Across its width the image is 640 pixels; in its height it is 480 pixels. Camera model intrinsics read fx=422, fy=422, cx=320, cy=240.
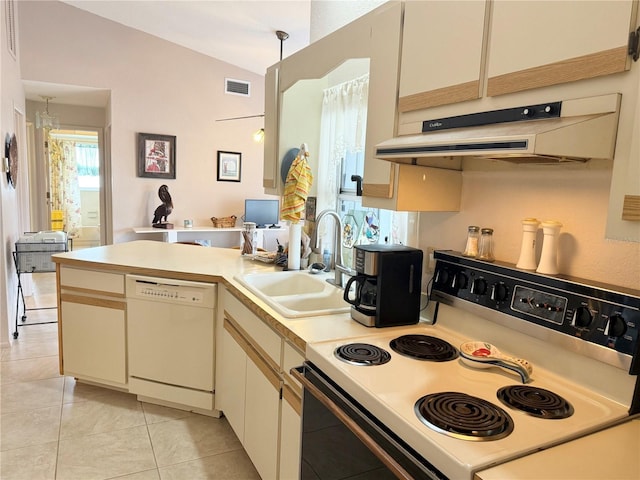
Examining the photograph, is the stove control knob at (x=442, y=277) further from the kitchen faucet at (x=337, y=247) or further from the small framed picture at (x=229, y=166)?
the small framed picture at (x=229, y=166)

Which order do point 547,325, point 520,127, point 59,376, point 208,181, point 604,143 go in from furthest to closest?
1. point 208,181
2. point 59,376
3. point 547,325
4. point 520,127
5. point 604,143

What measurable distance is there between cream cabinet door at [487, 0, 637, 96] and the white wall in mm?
5207

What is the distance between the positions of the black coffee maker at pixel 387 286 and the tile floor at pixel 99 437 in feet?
3.70

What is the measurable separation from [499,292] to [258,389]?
111 cm

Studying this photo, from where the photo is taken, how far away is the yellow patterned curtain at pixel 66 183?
845 cm

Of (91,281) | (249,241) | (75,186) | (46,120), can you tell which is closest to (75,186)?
(75,186)

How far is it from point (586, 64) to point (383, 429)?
3.19 feet

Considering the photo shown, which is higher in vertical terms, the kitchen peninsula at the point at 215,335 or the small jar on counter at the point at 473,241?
the small jar on counter at the point at 473,241

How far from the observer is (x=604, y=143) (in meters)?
0.94

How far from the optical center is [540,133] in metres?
0.95

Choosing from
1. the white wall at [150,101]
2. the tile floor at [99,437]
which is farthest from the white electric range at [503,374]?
the white wall at [150,101]

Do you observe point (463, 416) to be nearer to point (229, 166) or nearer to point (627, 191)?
point (627, 191)

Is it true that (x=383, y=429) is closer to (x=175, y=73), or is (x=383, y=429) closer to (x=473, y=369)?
(x=473, y=369)

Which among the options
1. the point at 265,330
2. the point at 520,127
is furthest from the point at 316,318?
the point at 520,127
